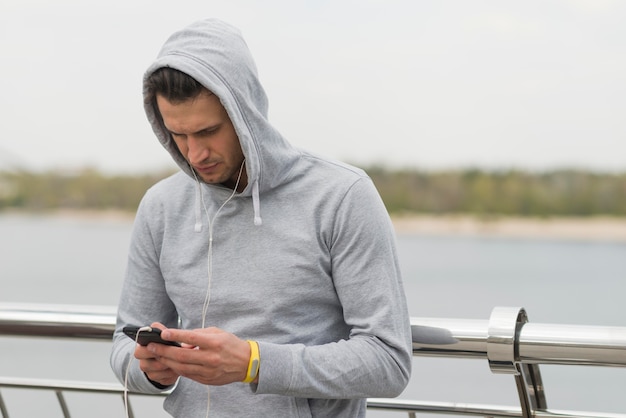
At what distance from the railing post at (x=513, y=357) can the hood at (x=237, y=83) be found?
0.52 m

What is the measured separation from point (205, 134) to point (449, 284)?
17.2 m

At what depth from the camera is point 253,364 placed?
1592 millimetres

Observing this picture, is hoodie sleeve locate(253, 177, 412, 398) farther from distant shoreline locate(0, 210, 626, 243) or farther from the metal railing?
distant shoreline locate(0, 210, 626, 243)

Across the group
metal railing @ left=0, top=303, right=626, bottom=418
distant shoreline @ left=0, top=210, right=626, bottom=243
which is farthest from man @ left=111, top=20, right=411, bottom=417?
distant shoreline @ left=0, top=210, right=626, bottom=243

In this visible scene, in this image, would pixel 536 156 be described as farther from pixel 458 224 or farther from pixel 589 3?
pixel 589 3

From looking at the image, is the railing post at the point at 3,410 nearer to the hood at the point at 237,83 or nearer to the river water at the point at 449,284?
the hood at the point at 237,83

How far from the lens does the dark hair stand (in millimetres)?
1733

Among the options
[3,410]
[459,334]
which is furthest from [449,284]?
[459,334]

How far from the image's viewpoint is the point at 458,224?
20.9m

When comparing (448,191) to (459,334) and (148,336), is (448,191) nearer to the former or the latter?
(459,334)

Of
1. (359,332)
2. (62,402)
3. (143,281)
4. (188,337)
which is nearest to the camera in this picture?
(188,337)

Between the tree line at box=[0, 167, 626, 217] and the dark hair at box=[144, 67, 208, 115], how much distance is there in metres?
12.0

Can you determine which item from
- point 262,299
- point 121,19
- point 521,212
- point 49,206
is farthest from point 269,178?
point 121,19

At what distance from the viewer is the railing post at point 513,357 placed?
174cm
